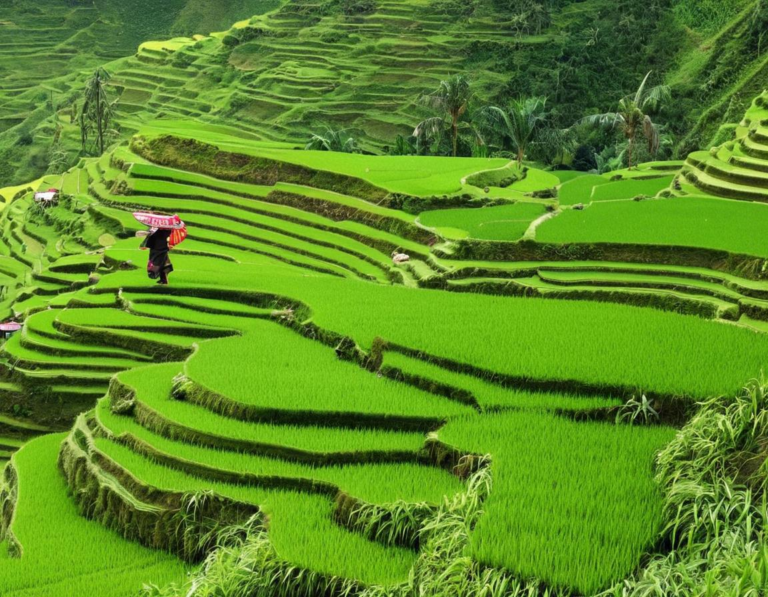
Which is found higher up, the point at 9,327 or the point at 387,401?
the point at 387,401

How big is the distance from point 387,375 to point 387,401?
76 cm

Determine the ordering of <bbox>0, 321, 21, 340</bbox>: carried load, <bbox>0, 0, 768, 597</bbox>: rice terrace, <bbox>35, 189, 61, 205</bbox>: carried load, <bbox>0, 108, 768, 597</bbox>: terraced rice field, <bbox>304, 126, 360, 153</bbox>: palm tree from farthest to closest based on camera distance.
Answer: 1. <bbox>304, 126, 360, 153</bbox>: palm tree
2. <bbox>35, 189, 61, 205</bbox>: carried load
3. <bbox>0, 321, 21, 340</bbox>: carried load
4. <bbox>0, 108, 768, 597</bbox>: terraced rice field
5. <bbox>0, 0, 768, 597</bbox>: rice terrace

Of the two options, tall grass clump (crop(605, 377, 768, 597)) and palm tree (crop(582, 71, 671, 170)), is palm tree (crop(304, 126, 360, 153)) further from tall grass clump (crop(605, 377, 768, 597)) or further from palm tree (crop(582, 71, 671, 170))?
tall grass clump (crop(605, 377, 768, 597))

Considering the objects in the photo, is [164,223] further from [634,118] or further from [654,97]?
[654,97]

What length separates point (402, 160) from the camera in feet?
72.8

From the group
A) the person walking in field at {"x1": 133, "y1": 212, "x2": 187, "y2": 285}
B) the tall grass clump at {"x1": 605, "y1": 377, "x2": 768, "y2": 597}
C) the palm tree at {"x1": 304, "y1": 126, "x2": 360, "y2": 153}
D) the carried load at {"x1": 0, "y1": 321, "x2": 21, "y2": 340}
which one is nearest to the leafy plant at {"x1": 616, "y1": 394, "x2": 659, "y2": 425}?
the tall grass clump at {"x1": 605, "y1": 377, "x2": 768, "y2": 597}

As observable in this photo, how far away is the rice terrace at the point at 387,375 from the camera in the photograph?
5117mm

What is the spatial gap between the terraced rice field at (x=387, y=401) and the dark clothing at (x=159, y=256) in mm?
222

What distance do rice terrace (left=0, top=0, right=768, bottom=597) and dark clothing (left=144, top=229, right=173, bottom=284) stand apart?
5 centimetres

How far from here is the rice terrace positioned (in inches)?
201

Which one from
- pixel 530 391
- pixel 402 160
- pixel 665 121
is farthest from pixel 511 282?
pixel 665 121

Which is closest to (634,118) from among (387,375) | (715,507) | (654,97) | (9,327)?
(654,97)

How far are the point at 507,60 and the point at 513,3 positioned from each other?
5826mm

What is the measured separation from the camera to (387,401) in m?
7.33
